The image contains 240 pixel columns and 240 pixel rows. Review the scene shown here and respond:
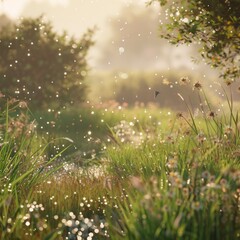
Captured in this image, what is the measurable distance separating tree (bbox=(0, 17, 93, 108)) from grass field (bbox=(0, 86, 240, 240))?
6811mm

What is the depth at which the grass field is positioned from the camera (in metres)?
3.69

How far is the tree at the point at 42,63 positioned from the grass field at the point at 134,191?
6.81 meters

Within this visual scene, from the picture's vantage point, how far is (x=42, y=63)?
19.1m

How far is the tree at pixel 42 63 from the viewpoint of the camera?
18.9 meters

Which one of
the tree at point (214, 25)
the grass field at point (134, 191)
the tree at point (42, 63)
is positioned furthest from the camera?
the tree at point (42, 63)

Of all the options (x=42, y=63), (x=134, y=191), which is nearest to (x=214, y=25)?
(x=134, y=191)

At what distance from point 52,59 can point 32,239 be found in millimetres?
15292

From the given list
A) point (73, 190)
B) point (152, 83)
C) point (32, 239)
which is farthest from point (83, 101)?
point (152, 83)

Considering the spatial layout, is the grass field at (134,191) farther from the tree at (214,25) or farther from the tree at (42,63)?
the tree at (42,63)

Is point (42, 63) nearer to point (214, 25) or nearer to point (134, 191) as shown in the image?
point (214, 25)

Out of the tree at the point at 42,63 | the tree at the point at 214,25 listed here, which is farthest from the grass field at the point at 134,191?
the tree at the point at 42,63

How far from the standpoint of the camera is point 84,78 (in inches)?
771

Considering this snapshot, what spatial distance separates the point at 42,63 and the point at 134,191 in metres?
14.1

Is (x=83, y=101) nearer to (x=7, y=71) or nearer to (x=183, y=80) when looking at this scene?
(x=7, y=71)
